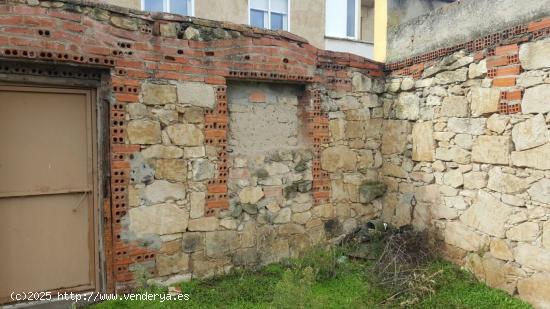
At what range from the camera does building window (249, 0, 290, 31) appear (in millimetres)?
9883

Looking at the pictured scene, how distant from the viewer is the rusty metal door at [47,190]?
344cm

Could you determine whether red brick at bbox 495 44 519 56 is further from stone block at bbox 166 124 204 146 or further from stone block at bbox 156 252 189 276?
stone block at bbox 156 252 189 276

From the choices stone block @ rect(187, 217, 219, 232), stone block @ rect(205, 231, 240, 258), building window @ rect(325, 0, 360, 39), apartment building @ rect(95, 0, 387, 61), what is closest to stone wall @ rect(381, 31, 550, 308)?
stone block @ rect(205, 231, 240, 258)

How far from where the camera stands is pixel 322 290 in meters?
4.01

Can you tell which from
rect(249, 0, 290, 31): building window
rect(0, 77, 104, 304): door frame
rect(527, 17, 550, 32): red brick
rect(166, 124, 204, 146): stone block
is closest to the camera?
rect(527, 17, 550, 32): red brick

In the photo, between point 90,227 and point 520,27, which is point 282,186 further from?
point 520,27

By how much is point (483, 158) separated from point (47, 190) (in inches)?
176

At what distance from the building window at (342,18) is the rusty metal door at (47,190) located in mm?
8743

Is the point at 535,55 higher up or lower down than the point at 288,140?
higher up

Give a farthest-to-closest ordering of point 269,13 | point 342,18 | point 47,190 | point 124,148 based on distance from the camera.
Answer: point 342,18, point 269,13, point 124,148, point 47,190

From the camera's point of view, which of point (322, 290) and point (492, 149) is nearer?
point (492, 149)

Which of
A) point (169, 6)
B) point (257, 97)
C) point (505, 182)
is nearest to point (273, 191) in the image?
point (257, 97)

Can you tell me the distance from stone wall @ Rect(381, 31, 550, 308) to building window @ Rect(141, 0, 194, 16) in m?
5.85

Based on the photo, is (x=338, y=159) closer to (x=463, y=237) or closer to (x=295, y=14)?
(x=463, y=237)
